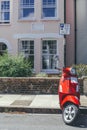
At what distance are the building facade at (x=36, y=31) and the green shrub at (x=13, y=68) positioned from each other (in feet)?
15.1

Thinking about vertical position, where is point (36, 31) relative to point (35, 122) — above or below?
above

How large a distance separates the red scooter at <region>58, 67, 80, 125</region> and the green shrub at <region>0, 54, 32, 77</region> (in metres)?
6.08

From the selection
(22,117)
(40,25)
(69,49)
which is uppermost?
(40,25)

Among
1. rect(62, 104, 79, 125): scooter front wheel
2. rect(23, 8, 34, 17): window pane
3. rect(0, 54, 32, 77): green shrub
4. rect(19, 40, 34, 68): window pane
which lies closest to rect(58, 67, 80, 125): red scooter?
rect(62, 104, 79, 125): scooter front wheel

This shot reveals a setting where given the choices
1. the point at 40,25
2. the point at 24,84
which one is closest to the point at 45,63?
the point at 40,25

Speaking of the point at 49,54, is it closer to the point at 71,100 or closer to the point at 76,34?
the point at 76,34

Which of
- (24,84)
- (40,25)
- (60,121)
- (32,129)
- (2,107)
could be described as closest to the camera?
(32,129)

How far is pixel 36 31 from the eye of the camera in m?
21.1

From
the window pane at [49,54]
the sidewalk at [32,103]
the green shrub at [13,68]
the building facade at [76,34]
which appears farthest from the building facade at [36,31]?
the sidewalk at [32,103]

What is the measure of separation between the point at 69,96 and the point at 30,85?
15.5 feet

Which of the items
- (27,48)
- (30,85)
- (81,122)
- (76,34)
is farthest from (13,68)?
(76,34)

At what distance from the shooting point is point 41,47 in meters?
21.3

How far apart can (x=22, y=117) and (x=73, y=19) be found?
12488 millimetres

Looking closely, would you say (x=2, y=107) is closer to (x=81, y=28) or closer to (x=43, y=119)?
(x=43, y=119)
